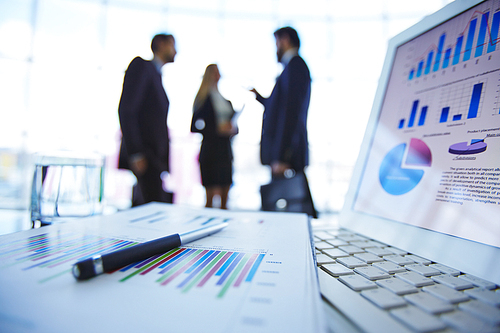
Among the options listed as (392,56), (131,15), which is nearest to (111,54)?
(131,15)

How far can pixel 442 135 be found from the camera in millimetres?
358

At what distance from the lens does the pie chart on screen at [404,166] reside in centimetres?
38

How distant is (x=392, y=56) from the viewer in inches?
19.6

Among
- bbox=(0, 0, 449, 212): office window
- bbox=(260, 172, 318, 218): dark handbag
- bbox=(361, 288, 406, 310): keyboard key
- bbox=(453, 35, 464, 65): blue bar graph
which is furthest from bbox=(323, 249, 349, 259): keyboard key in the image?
bbox=(0, 0, 449, 212): office window

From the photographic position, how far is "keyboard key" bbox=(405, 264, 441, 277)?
0.27 m

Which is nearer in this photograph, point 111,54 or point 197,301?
point 197,301

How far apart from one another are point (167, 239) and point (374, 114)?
468 millimetres

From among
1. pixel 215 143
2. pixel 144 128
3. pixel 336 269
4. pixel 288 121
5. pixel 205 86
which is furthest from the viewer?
pixel 205 86

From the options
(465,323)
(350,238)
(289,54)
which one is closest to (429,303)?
(465,323)

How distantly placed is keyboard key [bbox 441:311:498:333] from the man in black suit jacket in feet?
3.85

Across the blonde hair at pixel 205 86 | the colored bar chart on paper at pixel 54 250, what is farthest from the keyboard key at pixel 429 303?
the blonde hair at pixel 205 86

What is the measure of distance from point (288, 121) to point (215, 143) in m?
0.63

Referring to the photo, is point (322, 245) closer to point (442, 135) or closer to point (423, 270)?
point (423, 270)

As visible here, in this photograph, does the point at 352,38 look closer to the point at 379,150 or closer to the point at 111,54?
the point at 111,54
